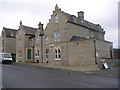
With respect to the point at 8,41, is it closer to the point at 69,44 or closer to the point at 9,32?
the point at 9,32

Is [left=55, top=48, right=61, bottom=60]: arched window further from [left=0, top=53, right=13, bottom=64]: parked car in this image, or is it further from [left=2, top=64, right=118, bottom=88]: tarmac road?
[left=2, top=64, right=118, bottom=88]: tarmac road

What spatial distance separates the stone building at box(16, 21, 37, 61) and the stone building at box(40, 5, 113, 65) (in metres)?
7.09

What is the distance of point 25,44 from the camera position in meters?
44.0

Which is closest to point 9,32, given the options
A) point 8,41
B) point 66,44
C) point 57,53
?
point 8,41

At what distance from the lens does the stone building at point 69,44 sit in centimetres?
2761

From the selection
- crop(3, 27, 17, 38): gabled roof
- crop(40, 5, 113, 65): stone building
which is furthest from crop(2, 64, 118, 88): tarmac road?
crop(3, 27, 17, 38): gabled roof

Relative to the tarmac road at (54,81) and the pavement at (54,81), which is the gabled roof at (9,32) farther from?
the tarmac road at (54,81)

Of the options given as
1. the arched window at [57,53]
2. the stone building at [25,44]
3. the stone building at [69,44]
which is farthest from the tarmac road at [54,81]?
the stone building at [25,44]

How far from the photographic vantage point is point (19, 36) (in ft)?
152

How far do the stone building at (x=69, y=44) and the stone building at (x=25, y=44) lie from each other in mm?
7090

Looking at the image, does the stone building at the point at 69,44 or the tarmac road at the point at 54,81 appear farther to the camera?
the stone building at the point at 69,44

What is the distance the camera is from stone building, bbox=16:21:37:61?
140ft

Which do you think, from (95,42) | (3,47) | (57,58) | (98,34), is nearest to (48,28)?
(57,58)

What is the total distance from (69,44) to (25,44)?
1761 centimetres
